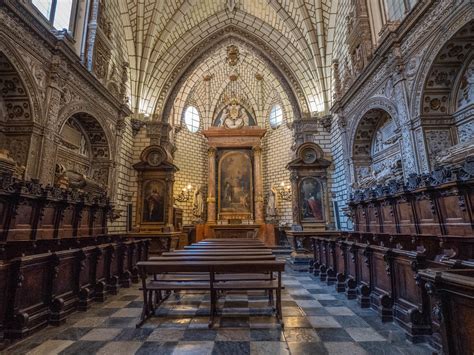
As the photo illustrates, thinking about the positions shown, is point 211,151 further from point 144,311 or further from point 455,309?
point 455,309

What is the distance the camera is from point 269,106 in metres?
18.4

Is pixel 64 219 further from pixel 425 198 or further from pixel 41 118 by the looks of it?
pixel 425 198

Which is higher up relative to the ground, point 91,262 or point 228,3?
point 228,3

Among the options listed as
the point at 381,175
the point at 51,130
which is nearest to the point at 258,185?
the point at 381,175

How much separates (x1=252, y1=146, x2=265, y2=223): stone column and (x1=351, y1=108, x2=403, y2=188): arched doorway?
20.9ft

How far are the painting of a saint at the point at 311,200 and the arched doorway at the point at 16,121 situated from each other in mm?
9658

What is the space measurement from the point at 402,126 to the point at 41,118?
29.9 feet

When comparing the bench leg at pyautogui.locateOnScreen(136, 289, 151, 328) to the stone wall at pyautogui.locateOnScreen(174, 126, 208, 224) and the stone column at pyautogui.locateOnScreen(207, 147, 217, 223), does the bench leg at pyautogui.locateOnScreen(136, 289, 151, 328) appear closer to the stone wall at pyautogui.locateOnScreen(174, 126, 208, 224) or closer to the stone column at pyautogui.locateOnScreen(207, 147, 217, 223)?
the stone column at pyautogui.locateOnScreen(207, 147, 217, 223)

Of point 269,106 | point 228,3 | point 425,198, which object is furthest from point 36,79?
point 269,106

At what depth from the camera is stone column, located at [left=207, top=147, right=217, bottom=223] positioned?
48.6ft

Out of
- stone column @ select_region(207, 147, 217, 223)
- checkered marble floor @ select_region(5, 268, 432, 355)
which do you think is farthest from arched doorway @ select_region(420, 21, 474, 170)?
stone column @ select_region(207, 147, 217, 223)

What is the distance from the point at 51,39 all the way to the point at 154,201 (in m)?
7.05

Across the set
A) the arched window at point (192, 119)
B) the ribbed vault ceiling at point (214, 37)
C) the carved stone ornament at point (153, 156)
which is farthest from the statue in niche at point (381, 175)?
the arched window at point (192, 119)

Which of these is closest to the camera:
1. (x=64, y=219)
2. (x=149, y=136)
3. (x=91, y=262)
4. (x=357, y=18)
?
(x=91, y=262)
